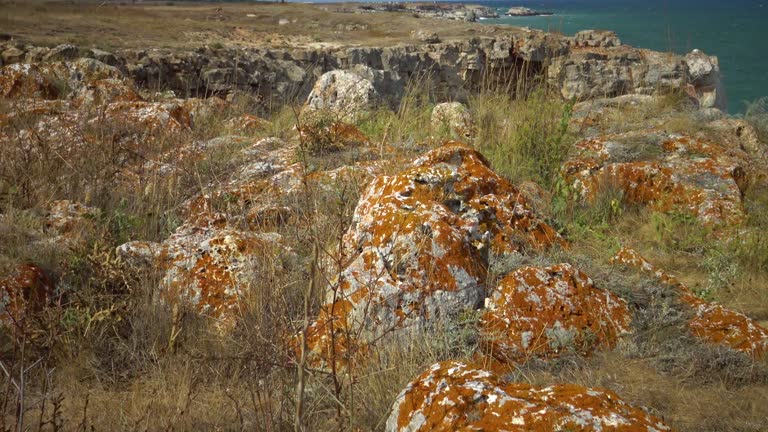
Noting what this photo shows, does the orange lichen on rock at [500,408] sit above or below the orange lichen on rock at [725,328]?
above

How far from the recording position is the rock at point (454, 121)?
609 centimetres

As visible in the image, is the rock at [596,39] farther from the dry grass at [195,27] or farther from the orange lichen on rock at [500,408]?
the orange lichen on rock at [500,408]

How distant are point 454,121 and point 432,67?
418 inches

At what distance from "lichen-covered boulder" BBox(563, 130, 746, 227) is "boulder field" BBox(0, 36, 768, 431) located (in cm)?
2

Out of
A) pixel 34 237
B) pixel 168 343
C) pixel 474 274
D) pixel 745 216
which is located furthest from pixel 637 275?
pixel 34 237

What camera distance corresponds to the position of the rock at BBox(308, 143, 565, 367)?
287cm

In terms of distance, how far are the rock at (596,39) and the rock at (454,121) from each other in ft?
67.9

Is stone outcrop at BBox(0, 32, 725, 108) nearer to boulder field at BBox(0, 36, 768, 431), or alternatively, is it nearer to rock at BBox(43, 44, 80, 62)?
rock at BBox(43, 44, 80, 62)

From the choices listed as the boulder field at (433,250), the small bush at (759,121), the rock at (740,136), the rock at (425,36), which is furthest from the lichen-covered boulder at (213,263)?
the rock at (425,36)

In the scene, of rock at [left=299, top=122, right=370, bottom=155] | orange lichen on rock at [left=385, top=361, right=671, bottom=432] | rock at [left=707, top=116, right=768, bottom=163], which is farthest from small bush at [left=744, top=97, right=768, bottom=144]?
orange lichen on rock at [left=385, top=361, right=671, bottom=432]

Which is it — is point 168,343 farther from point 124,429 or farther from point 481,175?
point 481,175

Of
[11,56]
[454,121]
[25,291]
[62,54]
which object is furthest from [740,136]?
[11,56]

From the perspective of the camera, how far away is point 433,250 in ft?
10.0

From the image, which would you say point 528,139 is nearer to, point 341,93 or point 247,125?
point 341,93
